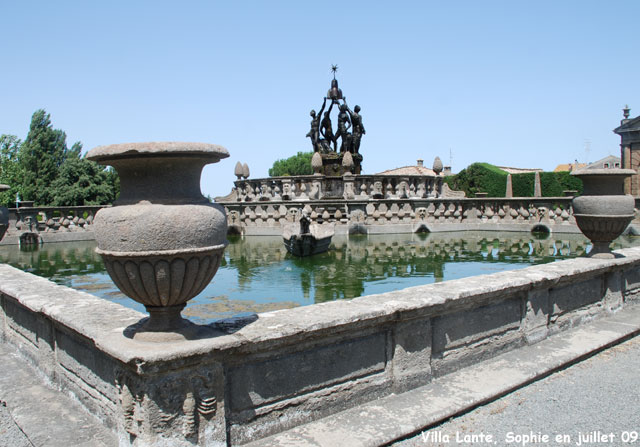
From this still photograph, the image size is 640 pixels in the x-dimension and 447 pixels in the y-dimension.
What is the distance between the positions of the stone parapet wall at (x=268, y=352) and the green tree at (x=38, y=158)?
4487 cm

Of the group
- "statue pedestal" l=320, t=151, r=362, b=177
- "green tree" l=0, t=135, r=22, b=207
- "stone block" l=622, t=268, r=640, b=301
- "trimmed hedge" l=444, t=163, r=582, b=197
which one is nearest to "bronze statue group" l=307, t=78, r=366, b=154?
"statue pedestal" l=320, t=151, r=362, b=177

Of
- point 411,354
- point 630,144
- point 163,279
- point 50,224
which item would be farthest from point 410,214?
point 630,144

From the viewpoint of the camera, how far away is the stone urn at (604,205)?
6.32 metres

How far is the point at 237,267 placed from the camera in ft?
41.7

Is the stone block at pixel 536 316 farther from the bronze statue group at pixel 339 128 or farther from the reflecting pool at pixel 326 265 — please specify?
the bronze statue group at pixel 339 128

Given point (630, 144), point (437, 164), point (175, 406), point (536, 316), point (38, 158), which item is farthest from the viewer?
point (38, 158)

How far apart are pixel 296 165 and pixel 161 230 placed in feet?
272

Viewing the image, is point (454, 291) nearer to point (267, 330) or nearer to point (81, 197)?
point (267, 330)

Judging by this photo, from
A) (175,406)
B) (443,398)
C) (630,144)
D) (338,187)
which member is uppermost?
(630,144)

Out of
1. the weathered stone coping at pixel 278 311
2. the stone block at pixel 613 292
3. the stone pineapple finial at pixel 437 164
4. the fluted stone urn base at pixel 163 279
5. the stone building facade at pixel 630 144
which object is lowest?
the stone block at pixel 613 292

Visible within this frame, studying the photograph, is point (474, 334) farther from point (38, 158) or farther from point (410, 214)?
point (38, 158)

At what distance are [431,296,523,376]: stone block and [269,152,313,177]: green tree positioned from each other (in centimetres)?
7870

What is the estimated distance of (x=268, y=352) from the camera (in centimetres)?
323

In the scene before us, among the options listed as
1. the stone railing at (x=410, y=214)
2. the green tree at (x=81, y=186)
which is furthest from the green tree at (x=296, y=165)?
the stone railing at (x=410, y=214)
